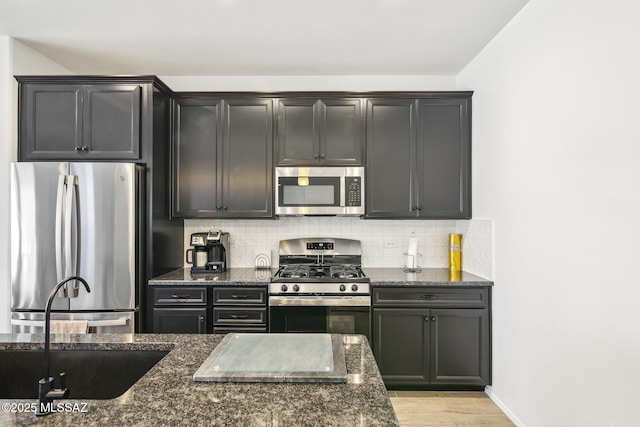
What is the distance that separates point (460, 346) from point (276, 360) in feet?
7.32

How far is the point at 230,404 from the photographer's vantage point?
984 mm

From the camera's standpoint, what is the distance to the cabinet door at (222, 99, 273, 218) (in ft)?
10.9

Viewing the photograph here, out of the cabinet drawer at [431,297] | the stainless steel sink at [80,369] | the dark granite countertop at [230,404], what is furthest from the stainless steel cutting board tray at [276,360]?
the cabinet drawer at [431,297]

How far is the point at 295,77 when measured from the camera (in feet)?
11.9

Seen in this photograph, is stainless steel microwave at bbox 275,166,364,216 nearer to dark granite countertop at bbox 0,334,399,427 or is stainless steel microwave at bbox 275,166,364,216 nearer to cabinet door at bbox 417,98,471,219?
cabinet door at bbox 417,98,471,219

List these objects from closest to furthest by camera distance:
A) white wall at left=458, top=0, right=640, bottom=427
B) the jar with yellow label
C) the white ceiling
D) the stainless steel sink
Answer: the stainless steel sink
white wall at left=458, top=0, right=640, bottom=427
the white ceiling
the jar with yellow label

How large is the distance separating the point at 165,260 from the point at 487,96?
3.08m

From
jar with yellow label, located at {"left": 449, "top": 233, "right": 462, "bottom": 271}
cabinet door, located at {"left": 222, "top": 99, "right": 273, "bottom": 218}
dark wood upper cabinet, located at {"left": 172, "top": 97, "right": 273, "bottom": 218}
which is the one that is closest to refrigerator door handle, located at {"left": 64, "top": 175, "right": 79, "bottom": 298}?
dark wood upper cabinet, located at {"left": 172, "top": 97, "right": 273, "bottom": 218}

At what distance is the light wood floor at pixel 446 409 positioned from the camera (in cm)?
258

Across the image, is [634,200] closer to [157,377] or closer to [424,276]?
[424,276]

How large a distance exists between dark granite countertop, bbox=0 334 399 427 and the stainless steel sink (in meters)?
0.34

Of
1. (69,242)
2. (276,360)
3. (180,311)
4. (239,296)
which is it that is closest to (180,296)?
(180,311)

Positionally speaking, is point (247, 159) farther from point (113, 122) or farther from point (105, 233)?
point (105, 233)

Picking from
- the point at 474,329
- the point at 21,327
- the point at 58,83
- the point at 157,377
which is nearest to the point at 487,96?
the point at 474,329
